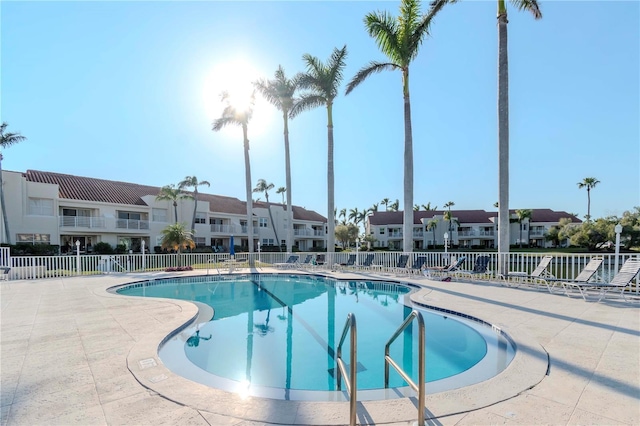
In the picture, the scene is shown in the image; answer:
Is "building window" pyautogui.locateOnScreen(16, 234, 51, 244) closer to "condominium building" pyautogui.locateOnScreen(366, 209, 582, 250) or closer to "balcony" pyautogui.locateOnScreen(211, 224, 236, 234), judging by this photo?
"balcony" pyautogui.locateOnScreen(211, 224, 236, 234)

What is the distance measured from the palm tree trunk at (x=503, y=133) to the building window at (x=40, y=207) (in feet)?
103

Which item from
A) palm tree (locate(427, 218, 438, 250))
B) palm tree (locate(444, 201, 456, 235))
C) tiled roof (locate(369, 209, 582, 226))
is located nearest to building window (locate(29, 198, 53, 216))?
tiled roof (locate(369, 209, 582, 226))

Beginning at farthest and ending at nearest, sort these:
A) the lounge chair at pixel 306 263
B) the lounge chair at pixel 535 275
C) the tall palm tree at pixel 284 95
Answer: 1. the tall palm tree at pixel 284 95
2. the lounge chair at pixel 306 263
3. the lounge chair at pixel 535 275

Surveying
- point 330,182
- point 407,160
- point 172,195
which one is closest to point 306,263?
point 330,182

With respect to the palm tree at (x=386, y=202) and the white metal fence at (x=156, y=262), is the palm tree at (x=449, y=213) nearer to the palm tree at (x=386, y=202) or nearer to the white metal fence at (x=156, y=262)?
the palm tree at (x=386, y=202)

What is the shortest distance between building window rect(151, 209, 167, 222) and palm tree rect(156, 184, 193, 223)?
1014mm

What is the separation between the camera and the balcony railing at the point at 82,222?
25.6 m

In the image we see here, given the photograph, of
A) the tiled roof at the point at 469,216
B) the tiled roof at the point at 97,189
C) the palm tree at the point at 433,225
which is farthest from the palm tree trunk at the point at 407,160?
the tiled roof at the point at 469,216

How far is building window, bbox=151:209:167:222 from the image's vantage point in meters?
32.8

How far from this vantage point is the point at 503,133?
1158 centimetres

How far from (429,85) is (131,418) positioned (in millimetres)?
16068

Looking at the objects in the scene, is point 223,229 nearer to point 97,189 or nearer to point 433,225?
point 97,189

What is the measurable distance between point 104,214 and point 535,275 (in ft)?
105

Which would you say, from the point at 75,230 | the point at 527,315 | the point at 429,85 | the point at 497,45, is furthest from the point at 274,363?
the point at 75,230
